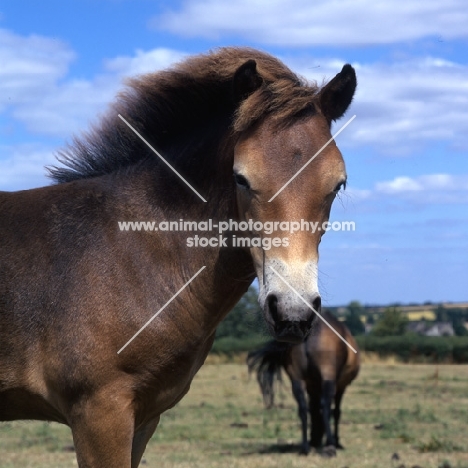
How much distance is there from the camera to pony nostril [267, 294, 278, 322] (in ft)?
12.5

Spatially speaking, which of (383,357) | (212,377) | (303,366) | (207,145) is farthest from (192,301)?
(383,357)

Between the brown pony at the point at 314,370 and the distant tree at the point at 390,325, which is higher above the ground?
the distant tree at the point at 390,325

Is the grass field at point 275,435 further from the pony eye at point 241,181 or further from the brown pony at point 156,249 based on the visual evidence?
the pony eye at point 241,181

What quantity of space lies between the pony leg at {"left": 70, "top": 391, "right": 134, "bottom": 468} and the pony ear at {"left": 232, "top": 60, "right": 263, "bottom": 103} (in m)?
1.81

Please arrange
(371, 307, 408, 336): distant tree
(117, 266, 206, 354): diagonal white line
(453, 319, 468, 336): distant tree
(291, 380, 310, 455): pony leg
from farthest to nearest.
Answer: (453, 319, 468, 336): distant tree < (371, 307, 408, 336): distant tree < (291, 380, 310, 455): pony leg < (117, 266, 206, 354): diagonal white line

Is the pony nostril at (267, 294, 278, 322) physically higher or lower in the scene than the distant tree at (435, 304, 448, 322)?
lower

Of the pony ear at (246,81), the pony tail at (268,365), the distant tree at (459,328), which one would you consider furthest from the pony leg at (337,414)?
the distant tree at (459,328)

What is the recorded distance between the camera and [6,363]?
4359 mm

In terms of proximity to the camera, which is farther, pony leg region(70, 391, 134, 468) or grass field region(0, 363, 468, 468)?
grass field region(0, 363, 468, 468)

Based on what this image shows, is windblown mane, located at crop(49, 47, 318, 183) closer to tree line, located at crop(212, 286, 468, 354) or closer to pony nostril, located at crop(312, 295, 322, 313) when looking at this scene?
pony nostril, located at crop(312, 295, 322, 313)

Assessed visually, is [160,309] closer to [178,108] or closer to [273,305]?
[273,305]

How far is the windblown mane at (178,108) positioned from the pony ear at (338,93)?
9 cm

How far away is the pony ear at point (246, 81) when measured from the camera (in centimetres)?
427

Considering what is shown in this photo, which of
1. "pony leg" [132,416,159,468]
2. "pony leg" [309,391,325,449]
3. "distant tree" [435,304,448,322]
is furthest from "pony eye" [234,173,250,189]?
"distant tree" [435,304,448,322]
